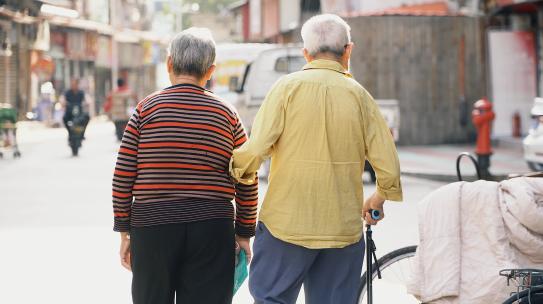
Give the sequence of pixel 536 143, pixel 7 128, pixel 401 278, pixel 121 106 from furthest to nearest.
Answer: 1. pixel 121 106
2. pixel 7 128
3. pixel 536 143
4. pixel 401 278

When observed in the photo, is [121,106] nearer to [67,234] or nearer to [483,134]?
[483,134]

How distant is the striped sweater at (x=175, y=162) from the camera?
4020mm

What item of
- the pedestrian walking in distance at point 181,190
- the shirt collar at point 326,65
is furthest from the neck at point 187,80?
the shirt collar at point 326,65

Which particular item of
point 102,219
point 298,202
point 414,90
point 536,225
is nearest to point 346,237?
point 298,202

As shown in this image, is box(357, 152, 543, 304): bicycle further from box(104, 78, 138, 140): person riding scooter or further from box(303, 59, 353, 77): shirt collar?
box(104, 78, 138, 140): person riding scooter

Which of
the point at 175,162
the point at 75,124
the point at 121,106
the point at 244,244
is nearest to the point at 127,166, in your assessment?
the point at 175,162

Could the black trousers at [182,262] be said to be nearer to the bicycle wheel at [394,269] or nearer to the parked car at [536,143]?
A: the bicycle wheel at [394,269]

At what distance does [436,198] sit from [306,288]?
2.62 feet

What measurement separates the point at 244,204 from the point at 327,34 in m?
0.77

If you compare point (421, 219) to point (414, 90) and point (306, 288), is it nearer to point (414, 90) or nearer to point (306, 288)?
point (306, 288)

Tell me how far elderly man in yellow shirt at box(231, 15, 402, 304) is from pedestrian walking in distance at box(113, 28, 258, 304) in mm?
147

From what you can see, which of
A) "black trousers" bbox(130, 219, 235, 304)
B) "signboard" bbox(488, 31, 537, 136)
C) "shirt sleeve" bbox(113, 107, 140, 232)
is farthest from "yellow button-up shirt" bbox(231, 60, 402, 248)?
"signboard" bbox(488, 31, 537, 136)

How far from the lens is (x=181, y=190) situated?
13.2 ft

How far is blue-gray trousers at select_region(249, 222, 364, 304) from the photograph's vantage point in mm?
4246
